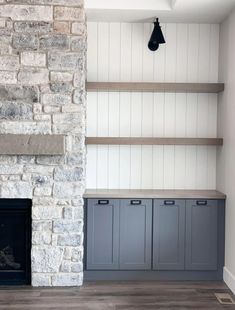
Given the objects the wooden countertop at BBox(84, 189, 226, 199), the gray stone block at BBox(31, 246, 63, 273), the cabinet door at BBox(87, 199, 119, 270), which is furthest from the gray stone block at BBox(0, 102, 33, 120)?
the gray stone block at BBox(31, 246, 63, 273)

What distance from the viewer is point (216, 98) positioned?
441 centimetres

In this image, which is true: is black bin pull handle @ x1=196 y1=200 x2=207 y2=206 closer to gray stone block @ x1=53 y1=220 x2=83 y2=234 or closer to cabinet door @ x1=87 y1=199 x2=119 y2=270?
cabinet door @ x1=87 y1=199 x2=119 y2=270

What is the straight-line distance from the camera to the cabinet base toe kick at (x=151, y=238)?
159 inches

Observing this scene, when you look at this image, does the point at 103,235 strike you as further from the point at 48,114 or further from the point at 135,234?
the point at 48,114

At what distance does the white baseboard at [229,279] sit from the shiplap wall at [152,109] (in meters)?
0.98

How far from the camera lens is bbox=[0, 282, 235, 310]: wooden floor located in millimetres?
3420

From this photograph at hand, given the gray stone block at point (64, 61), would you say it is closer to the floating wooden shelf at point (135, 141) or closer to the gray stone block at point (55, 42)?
the gray stone block at point (55, 42)

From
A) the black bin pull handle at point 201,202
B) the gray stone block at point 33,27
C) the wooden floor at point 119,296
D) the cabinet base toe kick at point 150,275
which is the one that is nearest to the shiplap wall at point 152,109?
the black bin pull handle at point 201,202

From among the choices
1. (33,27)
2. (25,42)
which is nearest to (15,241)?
(25,42)

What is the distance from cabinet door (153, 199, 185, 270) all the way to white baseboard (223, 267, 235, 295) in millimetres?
440

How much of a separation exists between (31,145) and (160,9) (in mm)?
1843

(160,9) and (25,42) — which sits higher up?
(160,9)

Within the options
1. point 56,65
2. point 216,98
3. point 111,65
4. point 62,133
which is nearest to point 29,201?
point 62,133

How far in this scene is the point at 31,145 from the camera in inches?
146
